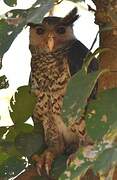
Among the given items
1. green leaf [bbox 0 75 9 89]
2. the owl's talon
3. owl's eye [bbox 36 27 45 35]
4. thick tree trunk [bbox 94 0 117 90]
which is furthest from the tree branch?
owl's eye [bbox 36 27 45 35]

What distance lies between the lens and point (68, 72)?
192 cm

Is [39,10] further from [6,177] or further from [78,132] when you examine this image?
[78,132]

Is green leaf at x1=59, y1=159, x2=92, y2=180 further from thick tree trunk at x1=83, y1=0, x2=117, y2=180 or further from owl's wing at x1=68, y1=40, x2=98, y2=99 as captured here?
owl's wing at x1=68, y1=40, x2=98, y2=99

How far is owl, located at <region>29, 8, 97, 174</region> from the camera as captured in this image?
1926mm

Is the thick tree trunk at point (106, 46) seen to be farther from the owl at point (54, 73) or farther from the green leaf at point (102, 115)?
the owl at point (54, 73)

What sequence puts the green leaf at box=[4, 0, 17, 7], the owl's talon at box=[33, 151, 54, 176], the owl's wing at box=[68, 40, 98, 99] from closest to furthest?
the green leaf at box=[4, 0, 17, 7], the owl's talon at box=[33, 151, 54, 176], the owl's wing at box=[68, 40, 98, 99]

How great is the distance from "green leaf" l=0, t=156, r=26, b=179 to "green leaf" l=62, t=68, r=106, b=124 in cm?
48

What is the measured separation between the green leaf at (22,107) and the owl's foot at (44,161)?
22 centimetres

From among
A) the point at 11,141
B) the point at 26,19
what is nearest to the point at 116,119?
the point at 26,19

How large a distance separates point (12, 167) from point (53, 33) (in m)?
0.83

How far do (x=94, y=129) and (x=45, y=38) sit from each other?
1.21 m

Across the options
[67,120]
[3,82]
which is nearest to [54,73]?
[3,82]

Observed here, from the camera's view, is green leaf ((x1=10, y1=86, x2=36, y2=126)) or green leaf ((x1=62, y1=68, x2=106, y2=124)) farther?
green leaf ((x1=10, y1=86, x2=36, y2=126))

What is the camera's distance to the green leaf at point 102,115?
0.98 metres
